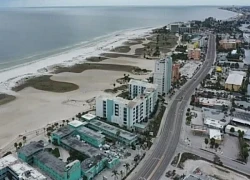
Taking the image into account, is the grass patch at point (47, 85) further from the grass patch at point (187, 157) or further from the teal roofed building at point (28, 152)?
the grass patch at point (187, 157)

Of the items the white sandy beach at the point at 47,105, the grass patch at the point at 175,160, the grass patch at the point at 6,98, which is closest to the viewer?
the grass patch at the point at 175,160

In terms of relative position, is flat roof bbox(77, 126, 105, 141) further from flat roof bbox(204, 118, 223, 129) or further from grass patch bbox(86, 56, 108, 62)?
grass patch bbox(86, 56, 108, 62)

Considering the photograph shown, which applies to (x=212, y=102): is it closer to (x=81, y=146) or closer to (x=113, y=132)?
(x=113, y=132)

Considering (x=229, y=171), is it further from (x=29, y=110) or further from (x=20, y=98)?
(x=20, y=98)

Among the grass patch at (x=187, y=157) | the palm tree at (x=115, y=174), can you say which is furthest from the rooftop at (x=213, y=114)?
the palm tree at (x=115, y=174)

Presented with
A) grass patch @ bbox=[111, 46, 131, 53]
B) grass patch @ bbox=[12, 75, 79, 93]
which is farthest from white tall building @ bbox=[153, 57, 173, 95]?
grass patch @ bbox=[111, 46, 131, 53]
